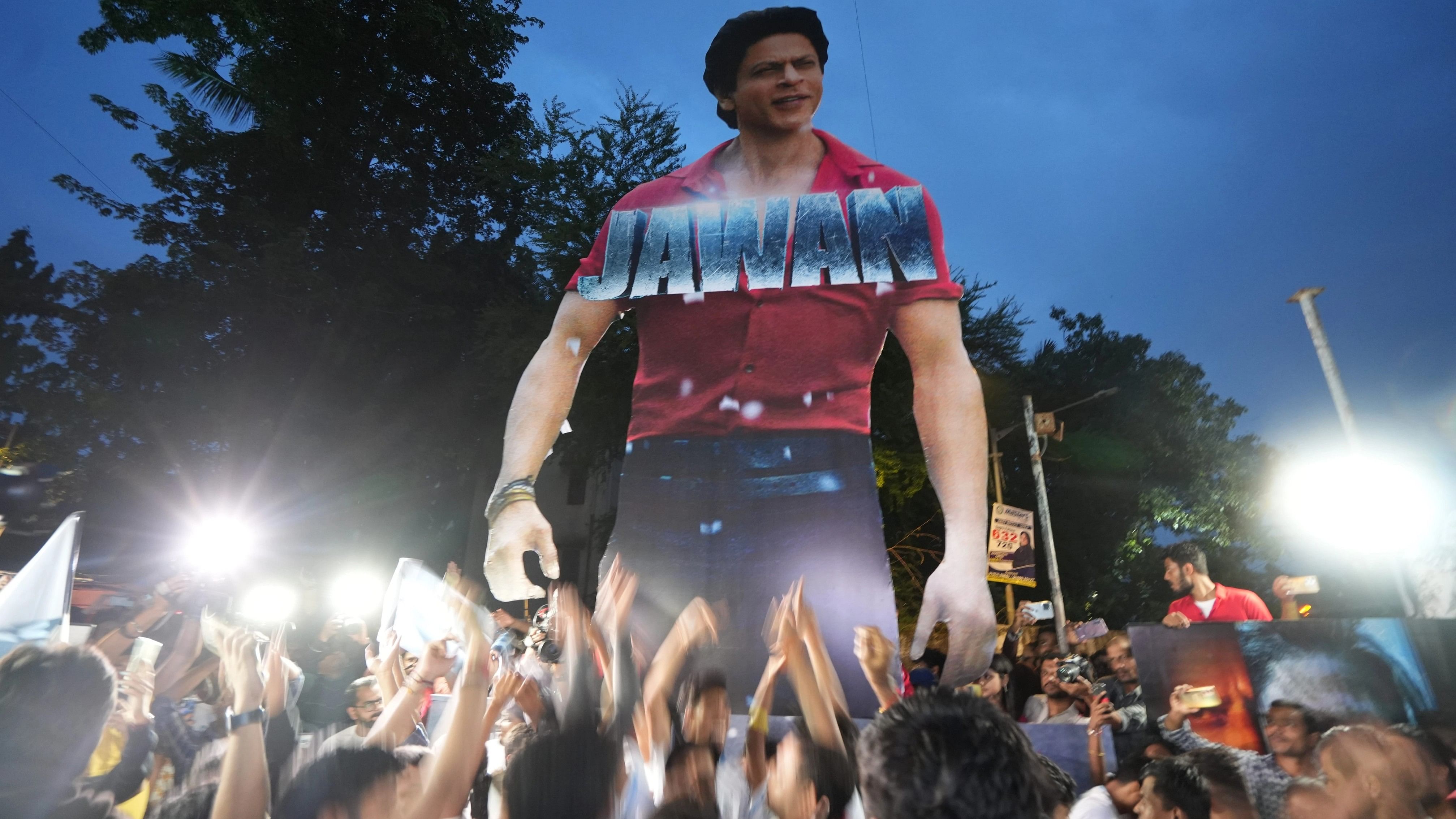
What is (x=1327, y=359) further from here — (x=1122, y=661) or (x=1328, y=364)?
(x=1122, y=661)

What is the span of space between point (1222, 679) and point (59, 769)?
442cm

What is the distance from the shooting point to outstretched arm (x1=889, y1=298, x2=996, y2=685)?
4.18 metres

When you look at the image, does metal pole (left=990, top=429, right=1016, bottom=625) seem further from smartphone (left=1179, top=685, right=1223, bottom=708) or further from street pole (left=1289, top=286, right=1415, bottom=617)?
smartphone (left=1179, top=685, right=1223, bottom=708)

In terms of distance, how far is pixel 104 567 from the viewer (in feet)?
43.8

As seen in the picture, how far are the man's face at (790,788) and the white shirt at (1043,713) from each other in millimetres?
2055

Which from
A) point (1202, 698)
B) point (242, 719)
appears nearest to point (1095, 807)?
point (1202, 698)

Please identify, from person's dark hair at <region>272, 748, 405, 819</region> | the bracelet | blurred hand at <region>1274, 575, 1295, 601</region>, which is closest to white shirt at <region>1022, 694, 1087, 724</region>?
blurred hand at <region>1274, 575, 1295, 601</region>

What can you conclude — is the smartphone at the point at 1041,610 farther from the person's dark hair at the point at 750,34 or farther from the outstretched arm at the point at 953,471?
the person's dark hair at the point at 750,34

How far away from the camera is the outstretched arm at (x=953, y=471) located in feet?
13.7

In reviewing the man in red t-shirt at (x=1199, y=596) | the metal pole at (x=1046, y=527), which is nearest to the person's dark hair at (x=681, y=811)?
the man in red t-shirt at (x=1199, y=596)

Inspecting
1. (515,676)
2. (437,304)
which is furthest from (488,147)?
(515,676)

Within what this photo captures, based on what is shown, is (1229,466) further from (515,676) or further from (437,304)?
(515,676)

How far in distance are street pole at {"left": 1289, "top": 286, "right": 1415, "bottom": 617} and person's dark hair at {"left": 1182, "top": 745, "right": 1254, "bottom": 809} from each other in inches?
237

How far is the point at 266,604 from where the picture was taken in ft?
18.9
